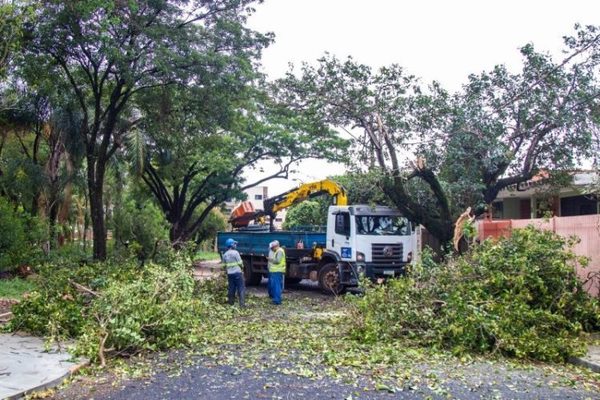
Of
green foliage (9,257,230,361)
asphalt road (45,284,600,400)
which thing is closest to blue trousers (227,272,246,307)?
green foliage (9,257,230,361)

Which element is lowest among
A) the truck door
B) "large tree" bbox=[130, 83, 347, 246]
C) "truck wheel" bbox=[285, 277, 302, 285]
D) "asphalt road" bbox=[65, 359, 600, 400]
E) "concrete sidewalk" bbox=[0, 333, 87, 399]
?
"asphalt road" bbox=[65, 359, 600, 400]

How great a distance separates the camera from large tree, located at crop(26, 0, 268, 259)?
1503cm

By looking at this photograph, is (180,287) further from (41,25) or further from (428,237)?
(428,237)

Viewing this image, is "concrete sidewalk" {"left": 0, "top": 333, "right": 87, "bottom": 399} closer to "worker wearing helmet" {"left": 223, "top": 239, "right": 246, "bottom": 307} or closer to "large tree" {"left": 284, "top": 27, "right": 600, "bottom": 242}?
"worker wearing helmet" {"left": 223, "top": 239, "right": 246, "bottom": 307}

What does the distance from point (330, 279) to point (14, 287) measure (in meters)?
8.74

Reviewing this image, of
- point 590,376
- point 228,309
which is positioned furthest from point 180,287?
point 590,376

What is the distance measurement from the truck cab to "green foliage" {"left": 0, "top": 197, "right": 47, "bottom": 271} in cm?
972

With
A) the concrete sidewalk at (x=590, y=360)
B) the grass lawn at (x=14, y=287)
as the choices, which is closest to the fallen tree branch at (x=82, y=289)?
the grass lawn at (x=14, y=287)

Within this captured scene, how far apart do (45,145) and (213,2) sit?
46.5 ft

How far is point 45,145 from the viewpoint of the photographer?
27.1 metres

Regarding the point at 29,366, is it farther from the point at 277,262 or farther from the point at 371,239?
the point at 371,239

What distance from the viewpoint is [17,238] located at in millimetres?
18625

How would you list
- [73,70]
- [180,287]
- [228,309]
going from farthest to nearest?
[73,70] < [228,309] < [180,287]

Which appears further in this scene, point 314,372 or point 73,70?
point 73,70
